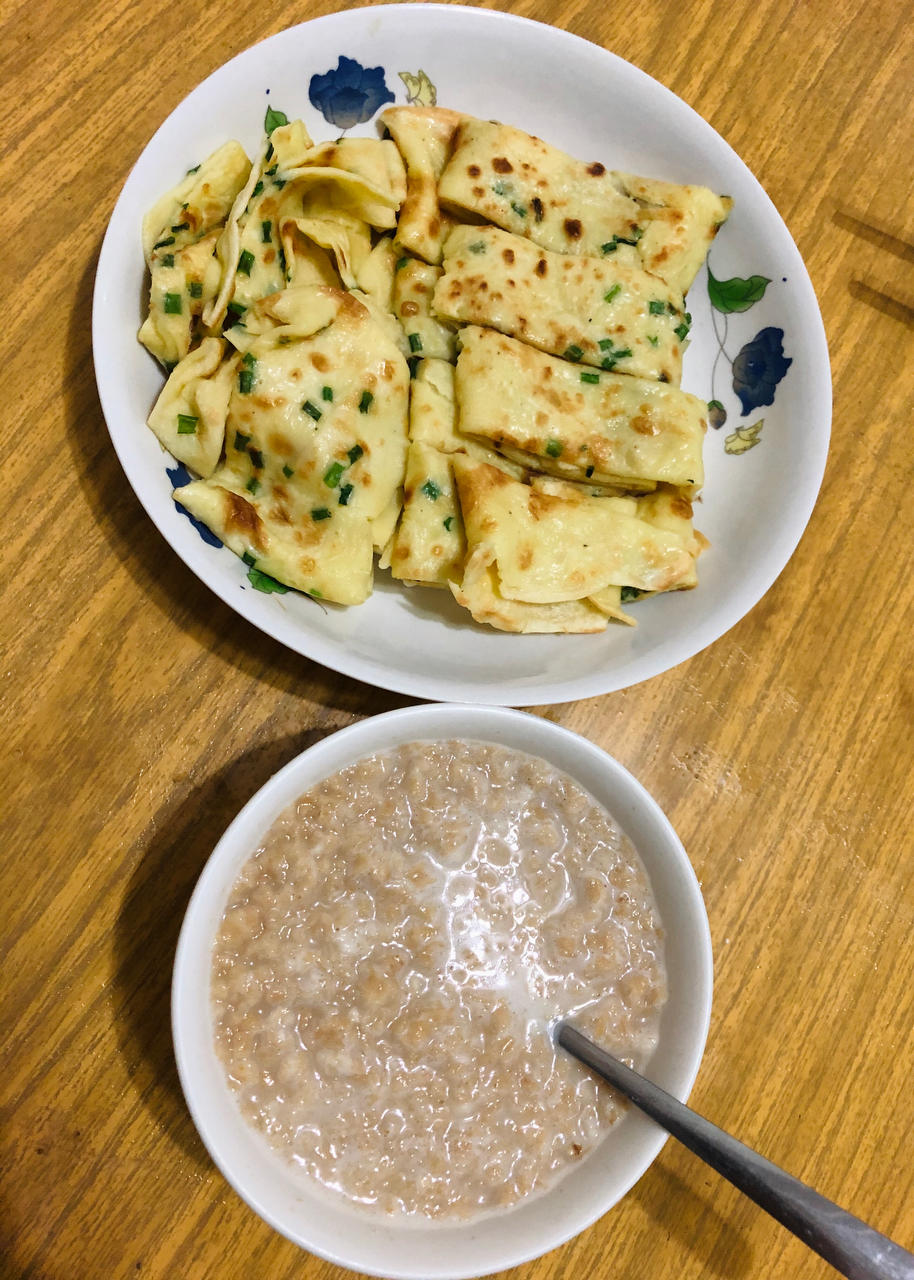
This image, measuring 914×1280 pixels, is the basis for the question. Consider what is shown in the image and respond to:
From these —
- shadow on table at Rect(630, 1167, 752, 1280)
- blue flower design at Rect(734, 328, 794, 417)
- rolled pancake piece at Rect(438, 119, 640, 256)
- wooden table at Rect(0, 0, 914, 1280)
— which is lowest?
shadow on table at Rect(630, 1167, 752, 1280)

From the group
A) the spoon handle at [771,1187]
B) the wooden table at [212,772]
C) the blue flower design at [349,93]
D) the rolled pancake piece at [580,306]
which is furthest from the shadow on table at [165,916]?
the blue flower design at [349,93]

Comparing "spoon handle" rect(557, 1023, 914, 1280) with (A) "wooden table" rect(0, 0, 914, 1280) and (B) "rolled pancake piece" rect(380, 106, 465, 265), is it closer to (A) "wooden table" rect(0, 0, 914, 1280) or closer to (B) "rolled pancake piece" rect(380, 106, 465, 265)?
(A) "wooden table" rect(0, 0, 914, 1280)

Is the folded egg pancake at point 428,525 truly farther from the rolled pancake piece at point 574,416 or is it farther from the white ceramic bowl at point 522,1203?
the white ceramic bowl at point 522,1203

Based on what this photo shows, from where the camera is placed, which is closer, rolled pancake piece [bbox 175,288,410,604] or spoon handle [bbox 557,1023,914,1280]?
→ spoon handle [bbox 557,1023,914,1280]

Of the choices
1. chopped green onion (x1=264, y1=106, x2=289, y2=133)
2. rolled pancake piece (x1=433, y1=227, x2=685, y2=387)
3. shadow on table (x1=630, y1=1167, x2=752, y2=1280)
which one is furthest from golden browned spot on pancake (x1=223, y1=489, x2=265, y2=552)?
shadow on table (x1=630, y1=1167, x2=752, y2=1280)

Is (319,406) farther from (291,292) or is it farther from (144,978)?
(144,978)

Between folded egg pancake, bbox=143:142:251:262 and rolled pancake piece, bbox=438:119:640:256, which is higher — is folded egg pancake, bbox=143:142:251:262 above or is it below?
below

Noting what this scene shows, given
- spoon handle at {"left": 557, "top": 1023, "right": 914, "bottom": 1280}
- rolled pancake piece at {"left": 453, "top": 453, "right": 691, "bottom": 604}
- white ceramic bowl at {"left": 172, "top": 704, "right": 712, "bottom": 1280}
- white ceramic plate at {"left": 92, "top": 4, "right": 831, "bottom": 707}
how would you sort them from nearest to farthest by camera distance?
spoon handle at {"left": 557, "top": 1023, "right": 914, "bottom": 1280}, white ceramic bowl at {"left": 172, "top": 704, "right": 712, "bottom": 1280}, white ceramic plate at {"left": 92, "top": 4, "right": 831, "bottom": 707}, rolled pancake piece at {"left": 453, "top": 453, "right": 691, "bottom": 604}
